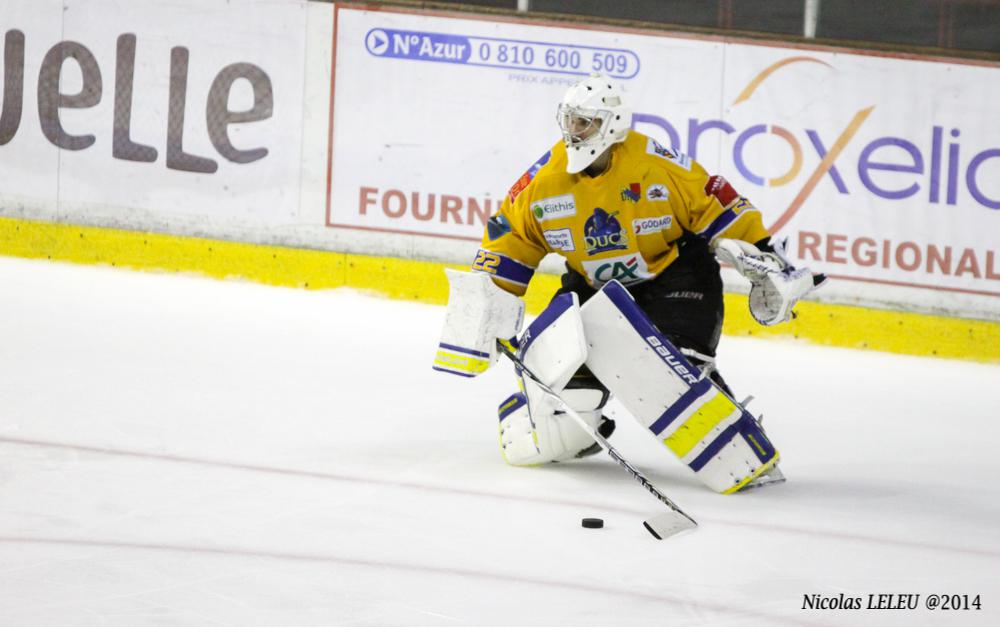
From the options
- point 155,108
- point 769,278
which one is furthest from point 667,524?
point 155,108

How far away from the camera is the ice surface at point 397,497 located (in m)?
2.30

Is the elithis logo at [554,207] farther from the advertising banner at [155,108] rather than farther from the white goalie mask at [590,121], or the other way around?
the advertising banner at [155,108]

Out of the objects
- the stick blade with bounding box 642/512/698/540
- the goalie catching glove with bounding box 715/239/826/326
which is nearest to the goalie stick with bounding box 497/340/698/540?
the stick blade with bounding box 642/512/698/540

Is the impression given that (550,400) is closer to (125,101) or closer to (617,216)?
(617,216)

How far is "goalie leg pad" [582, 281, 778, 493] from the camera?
3.24m

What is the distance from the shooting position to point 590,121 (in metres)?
3.30

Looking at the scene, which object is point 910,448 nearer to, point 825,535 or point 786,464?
point 786,464

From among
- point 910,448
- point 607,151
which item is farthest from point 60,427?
point 910,448

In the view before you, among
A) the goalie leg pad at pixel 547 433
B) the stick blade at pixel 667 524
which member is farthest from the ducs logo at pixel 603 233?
the stick blade at pixel 667 524

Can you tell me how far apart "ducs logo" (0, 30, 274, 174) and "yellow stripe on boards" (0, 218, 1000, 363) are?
37cm

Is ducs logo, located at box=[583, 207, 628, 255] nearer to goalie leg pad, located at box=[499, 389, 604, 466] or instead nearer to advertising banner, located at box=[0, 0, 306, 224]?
goalie leg pad, located at box=[499, 389, 604, 466]

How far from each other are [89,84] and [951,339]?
3.90 meters

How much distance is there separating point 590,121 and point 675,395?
670 millimetres

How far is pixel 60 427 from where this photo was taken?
3.42m
